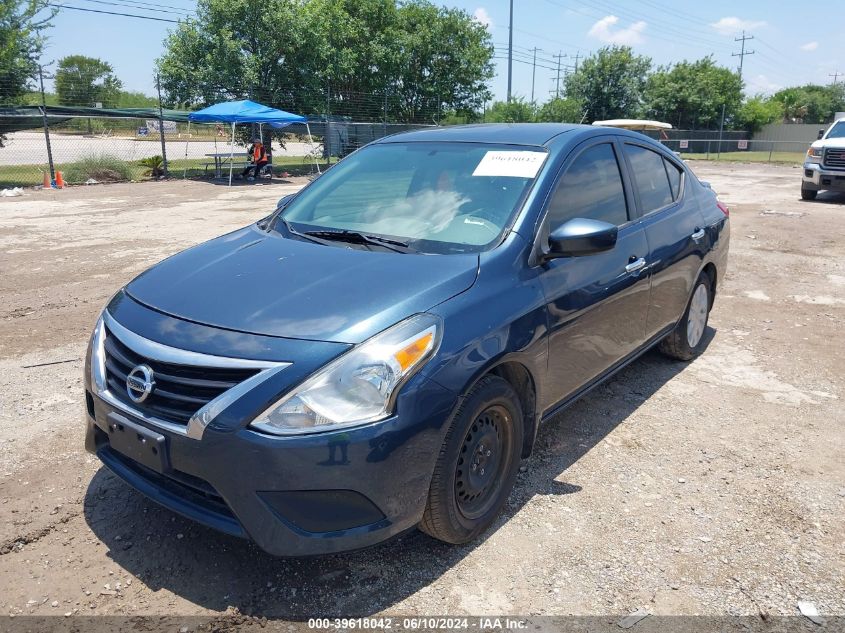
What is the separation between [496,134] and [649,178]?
1.23 meters

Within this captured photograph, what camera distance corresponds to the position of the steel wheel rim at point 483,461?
9.07ft

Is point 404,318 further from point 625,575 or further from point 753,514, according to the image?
point 753,514

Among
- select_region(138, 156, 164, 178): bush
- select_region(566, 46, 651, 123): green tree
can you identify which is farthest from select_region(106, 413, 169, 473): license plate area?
select_region(566, 46, 651, 123): green tree

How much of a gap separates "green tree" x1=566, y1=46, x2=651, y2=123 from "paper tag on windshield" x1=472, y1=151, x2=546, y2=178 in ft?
154

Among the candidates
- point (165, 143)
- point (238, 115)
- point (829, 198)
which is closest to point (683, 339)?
point (829, 198)

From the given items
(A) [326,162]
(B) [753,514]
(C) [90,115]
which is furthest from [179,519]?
(A) [326,162]

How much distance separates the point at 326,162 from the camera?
91.8 feet

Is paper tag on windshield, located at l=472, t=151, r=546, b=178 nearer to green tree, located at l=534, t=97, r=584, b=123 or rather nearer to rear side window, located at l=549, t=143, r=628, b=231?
rear side window, located at l=549, t=143, r=628, b=231

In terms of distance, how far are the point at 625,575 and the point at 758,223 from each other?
38.4 feet

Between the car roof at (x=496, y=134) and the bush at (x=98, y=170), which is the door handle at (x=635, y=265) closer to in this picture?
the car roof at (x=496, y=134)

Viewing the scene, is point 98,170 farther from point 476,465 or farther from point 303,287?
point 476,465

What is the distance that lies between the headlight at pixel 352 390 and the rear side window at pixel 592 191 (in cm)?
127

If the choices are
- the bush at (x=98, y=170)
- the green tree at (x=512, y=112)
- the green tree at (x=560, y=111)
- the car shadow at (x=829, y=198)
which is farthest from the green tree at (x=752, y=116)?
the bush at (x=98, y=170)

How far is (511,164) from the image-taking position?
351 centimetres
